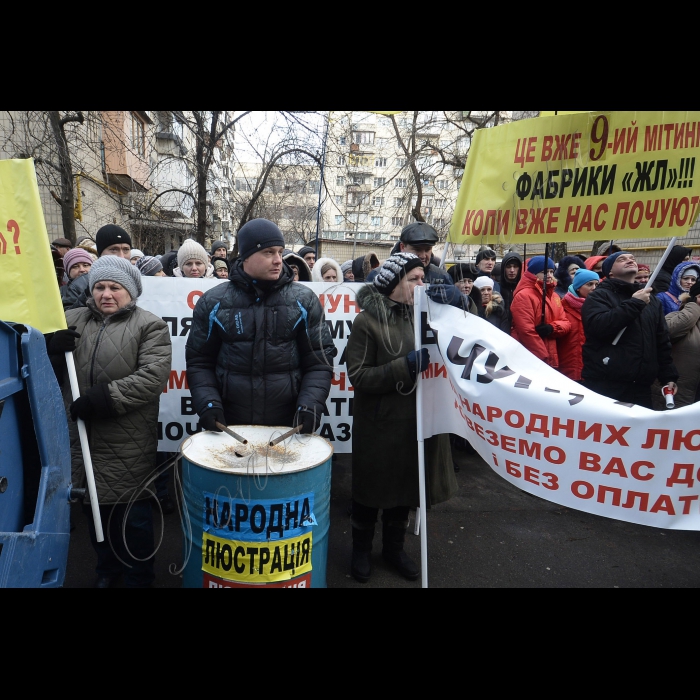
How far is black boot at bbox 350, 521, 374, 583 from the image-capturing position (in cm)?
309

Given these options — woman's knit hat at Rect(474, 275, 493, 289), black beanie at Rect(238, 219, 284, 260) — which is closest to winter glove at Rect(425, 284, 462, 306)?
black beanie at Rect(238, 219, 284, 260)

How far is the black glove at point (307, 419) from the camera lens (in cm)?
249

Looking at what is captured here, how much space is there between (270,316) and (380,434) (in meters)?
0.94

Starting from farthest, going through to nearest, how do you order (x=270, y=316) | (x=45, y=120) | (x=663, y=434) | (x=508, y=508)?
1. (x=45, y=120)
2. (x=508, y=508)
3. (x=270, y=316)
4. (x=663, y=434)

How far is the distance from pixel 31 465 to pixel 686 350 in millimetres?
4830

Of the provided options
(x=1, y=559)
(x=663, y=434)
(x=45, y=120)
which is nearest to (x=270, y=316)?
(x=1, y=559)

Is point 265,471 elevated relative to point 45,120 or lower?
lower

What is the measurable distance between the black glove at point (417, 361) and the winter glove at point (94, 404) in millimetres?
1536

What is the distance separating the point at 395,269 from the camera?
8.96ft

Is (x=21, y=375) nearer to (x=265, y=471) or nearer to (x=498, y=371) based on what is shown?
(x=265, y=471)

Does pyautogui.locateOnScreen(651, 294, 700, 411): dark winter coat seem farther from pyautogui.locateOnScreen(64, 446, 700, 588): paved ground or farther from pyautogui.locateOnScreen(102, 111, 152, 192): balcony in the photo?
pyautogui.locateOnScreen(102, 111, 152, 192): balcony

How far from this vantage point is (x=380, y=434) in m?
2.89

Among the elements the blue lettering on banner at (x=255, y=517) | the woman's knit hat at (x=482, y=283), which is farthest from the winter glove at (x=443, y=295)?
the woman's knit hat at (x=482, y=283)

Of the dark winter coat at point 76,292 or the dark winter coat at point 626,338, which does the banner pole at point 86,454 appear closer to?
the dark winter coat at point 76,292
